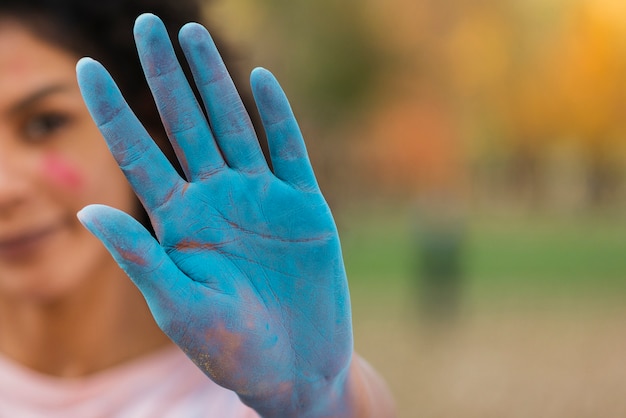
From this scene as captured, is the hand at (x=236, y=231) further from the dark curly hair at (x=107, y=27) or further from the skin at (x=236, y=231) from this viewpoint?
the dark curly hair at (x=107, y=27)

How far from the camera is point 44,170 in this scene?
1.38m

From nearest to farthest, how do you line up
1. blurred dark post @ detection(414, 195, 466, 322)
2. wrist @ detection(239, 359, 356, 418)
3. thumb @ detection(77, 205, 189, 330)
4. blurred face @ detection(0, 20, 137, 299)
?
thumb @ detection(77, 205, 189, 330) → wrist @ detection(239, 359, 356, 418) → blurred face @ detection(0, 20, 137, 299) → blurred dark post @ detection(414, 195, 466, 322)

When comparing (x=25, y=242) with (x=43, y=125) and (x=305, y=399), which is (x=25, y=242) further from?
(x=305, y=399)

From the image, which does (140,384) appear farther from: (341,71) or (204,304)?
(341,71)

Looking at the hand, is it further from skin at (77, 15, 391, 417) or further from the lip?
the lip

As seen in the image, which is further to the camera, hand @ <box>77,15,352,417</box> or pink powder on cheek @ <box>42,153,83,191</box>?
pink powder on cheek @ <box>42,153,83,191</box>

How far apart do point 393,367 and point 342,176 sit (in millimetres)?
11577

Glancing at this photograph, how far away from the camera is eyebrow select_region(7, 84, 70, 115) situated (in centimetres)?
138

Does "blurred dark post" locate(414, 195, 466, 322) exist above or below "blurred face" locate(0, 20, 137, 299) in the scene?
below

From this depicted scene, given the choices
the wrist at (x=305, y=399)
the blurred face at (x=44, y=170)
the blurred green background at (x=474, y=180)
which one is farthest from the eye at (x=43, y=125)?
the wrist at (x=305, y=399)

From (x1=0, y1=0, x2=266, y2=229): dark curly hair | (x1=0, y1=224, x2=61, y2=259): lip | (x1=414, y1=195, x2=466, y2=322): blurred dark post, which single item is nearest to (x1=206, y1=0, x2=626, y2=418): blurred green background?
(x1=414, y1=195, x2=466, y2=322): blurred dark post

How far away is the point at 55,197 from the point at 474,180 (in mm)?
18788

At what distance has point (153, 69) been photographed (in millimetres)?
1056

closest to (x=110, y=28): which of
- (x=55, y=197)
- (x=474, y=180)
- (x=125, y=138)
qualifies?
(x=55, y=197)
